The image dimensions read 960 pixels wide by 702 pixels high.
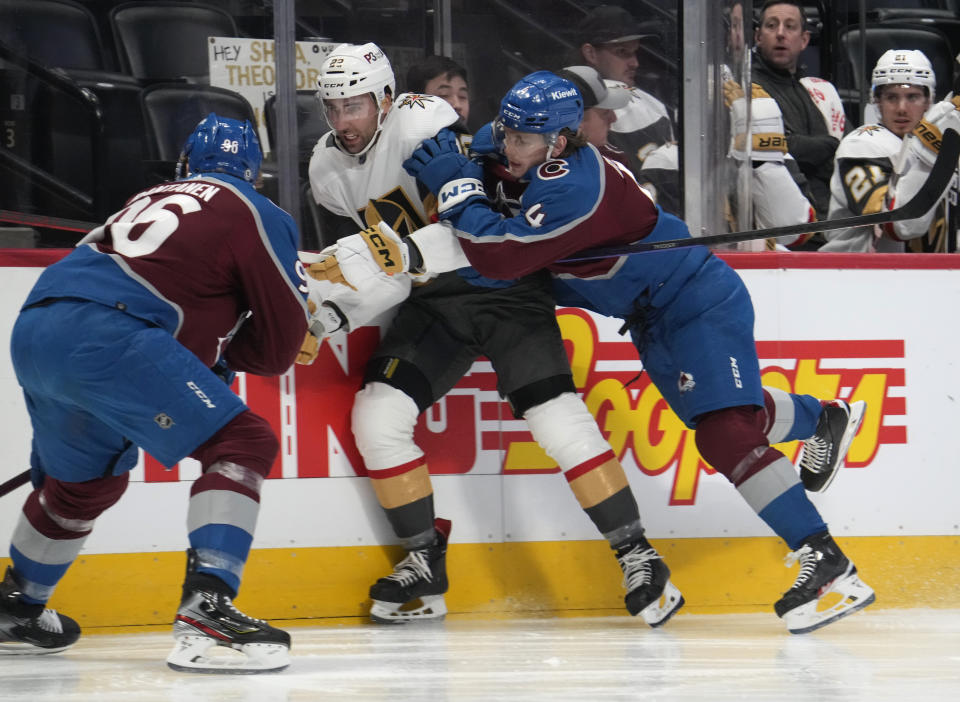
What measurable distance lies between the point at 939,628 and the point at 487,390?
1.23 metres

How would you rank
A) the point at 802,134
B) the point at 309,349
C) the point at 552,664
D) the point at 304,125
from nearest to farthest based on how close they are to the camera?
the point at 552,664, the point at 309,349, the point at 304,125, the point at 802,134

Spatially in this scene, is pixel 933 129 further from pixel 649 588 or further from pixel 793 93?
pixel 649 588

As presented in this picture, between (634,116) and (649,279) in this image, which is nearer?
(649,279)

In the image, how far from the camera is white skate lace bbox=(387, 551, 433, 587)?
3.13m

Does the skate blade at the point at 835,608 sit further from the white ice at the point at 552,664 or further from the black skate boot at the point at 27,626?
the black skate boot at the point at 27,626

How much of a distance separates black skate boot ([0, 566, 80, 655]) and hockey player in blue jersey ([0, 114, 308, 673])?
26cm

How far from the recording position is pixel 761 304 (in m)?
3.39

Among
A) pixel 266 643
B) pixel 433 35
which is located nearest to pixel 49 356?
pixel 266 643

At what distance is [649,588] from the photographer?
2.99 meters

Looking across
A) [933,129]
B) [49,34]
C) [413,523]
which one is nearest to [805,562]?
[413,523]

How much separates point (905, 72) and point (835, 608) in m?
2.09

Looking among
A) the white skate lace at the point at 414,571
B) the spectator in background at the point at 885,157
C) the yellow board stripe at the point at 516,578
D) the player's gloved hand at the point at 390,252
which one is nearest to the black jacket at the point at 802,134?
the spectator in background at the point at 885,157

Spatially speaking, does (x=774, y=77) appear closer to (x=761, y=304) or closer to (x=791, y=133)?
(x=791, y=133)

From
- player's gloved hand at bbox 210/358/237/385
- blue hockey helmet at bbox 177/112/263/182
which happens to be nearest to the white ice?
player's gloved hand at bbox 210/358/237/385
